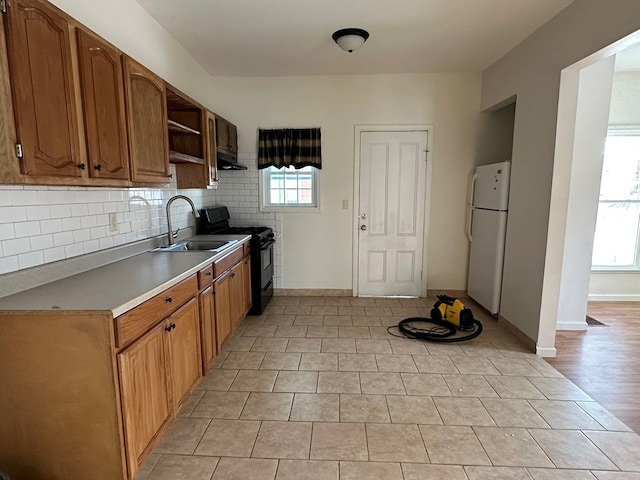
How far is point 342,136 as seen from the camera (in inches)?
170

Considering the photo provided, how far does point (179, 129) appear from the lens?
2834 millimetres

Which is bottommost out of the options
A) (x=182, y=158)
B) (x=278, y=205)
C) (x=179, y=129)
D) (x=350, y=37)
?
(x=278, y=205)

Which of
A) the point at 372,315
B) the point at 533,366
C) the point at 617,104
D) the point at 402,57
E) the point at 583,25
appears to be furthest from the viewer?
the point at 617,104

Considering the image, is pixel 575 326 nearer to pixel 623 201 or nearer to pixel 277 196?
pixel 623 201

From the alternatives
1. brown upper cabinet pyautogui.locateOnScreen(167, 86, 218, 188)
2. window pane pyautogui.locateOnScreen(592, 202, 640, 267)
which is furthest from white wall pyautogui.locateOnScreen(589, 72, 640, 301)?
brown upper cabinet pyautogui.locateOnScreen(167, 86, 218, 188)

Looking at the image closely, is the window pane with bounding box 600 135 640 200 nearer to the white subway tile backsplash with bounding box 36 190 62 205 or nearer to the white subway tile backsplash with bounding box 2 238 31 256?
the white subway tile backsplash with bounding box 36 190 62 205

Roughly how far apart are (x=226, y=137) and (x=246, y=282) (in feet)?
5.30

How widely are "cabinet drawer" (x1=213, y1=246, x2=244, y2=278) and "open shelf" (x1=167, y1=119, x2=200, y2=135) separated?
1.08 metres

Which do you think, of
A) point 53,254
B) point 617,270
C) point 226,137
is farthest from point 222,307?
point 617,270

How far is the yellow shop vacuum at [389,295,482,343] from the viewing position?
328cm

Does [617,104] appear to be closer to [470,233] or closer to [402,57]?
[470,233]

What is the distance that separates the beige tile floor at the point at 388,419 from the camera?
179cm

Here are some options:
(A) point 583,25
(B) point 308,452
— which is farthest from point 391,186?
(B) point 308,452

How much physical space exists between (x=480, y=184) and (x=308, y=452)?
341 cm
